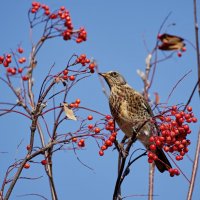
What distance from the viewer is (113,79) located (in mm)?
4566

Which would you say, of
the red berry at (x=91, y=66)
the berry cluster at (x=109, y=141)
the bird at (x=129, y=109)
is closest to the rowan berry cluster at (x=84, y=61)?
the red berry at (x=91, y=66)

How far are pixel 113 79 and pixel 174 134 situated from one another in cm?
241

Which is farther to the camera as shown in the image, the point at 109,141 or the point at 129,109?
the point at 129,109

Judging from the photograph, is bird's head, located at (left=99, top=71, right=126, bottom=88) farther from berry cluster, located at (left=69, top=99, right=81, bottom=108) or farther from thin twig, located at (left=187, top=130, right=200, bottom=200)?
thin twig, located at (left=187, top=130, right=200, bottom=200)

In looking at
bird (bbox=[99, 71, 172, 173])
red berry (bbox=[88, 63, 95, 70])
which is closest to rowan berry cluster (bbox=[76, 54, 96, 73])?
red berry (bbox=[88, 63, 95, 70])

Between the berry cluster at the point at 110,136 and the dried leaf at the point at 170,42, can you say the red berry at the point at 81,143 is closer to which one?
the berry cluster at the point at 110,136

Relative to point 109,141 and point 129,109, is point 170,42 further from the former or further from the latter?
point 129,109

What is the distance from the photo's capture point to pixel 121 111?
13.0 ft

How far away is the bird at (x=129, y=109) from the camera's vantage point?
3762 mm

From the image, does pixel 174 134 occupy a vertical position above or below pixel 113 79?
below

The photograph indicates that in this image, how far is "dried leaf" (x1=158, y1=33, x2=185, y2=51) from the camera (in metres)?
2.45

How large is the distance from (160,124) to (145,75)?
55 cm

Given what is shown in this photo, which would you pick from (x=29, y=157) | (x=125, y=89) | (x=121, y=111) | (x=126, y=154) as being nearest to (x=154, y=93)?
(x=121, y=111)

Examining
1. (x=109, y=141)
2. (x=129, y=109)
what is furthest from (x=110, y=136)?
(x=129, y=109)
